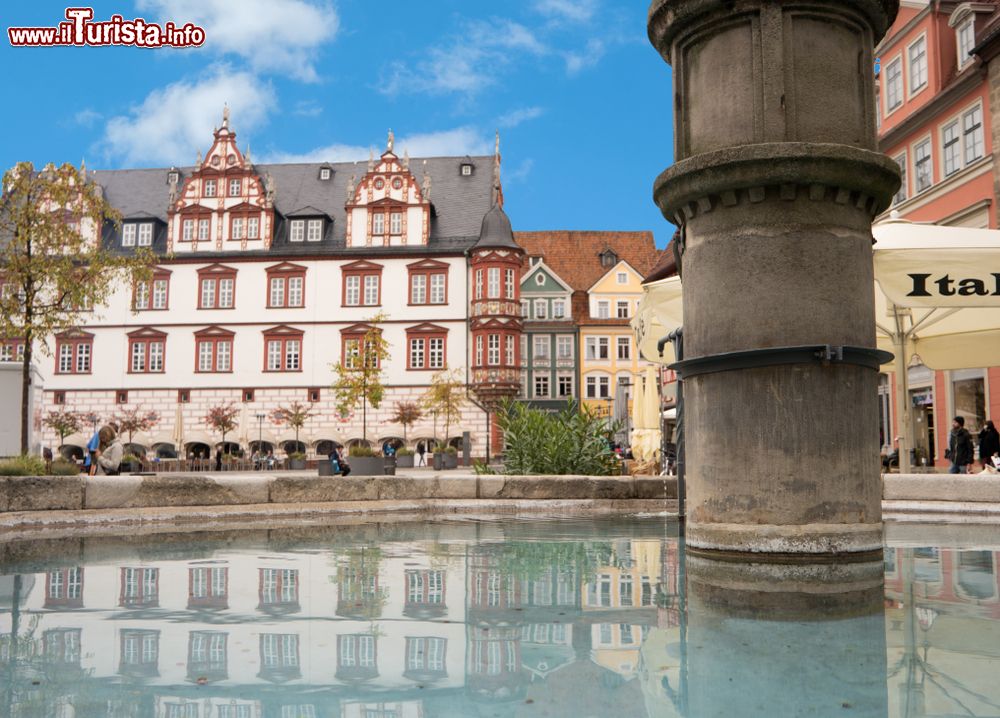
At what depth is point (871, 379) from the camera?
575 cm

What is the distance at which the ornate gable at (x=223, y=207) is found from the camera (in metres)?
52.7

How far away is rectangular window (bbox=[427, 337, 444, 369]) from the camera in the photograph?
5069 centimetres

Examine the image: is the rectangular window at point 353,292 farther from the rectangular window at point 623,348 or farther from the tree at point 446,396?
the rectangular window at point 623,348

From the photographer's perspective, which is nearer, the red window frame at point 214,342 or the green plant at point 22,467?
the green plant at point 22,467

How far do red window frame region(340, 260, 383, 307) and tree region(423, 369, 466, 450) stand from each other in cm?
574

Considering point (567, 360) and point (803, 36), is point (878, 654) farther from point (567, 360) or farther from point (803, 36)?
point (567, 360)

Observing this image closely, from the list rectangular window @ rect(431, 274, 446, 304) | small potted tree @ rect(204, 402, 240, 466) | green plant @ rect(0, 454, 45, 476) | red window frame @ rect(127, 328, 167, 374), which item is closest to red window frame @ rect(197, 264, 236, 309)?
red window frame @ rect(127, 328, 167, 374)

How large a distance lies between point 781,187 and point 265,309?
4911cm

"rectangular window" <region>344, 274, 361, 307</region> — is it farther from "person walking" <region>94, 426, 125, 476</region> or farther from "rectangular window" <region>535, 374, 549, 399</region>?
"person walking" <region>94, 426, 125, 476</region>

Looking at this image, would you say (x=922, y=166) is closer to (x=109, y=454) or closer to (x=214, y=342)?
(x=109, y=454)

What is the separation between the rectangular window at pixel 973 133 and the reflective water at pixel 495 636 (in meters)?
21.1

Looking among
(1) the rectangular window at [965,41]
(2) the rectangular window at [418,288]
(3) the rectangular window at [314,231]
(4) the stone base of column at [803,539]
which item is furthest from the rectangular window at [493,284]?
(4) the stone base of column at [803,539]

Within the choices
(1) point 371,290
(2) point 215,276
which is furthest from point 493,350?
(2) point 215,276

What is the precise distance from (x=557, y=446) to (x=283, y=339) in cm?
4126
